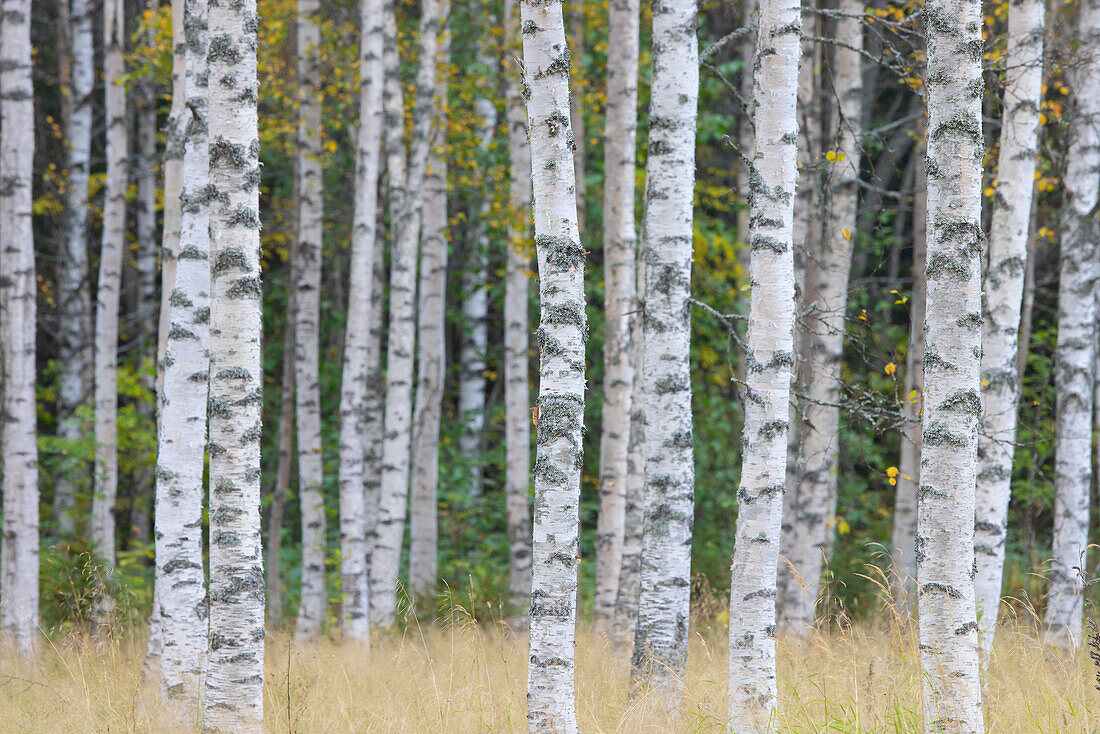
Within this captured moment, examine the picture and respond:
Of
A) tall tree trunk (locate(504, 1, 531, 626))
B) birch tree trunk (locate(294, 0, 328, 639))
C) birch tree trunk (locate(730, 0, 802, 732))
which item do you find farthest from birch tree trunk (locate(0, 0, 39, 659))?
birch tree trunk (locate(730, 0, 802, 732))

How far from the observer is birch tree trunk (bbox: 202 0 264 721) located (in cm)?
414

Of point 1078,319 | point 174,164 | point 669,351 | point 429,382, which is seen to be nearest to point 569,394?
point 669,351

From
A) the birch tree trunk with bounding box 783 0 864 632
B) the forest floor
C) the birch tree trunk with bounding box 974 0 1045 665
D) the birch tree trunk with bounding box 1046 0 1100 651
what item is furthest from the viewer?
the birch tree trunk with bounding box 783 0 864 632

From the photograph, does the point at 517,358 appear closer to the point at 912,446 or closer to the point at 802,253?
the point at 802,253

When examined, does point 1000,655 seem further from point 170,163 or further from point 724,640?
point 170,163

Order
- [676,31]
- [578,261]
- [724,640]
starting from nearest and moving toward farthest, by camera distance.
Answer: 1. [578,261]
2. [676,31]
3. [724,640]

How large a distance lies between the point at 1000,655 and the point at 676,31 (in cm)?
457

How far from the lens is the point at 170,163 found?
6.84 metres

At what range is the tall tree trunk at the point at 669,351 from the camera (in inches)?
197

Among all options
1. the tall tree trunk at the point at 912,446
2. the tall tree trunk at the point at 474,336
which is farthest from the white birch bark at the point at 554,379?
the tall tree trunk at the point at 474,336

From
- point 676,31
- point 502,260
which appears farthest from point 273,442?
point 676,31

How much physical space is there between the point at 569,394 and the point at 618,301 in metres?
3.91

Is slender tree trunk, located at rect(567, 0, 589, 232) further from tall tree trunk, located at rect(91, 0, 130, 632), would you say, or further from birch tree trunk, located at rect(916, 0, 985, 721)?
birch tree trunk, located at rect(916, 0, 985, 721)

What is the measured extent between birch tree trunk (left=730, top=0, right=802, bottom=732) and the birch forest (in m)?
0.02
